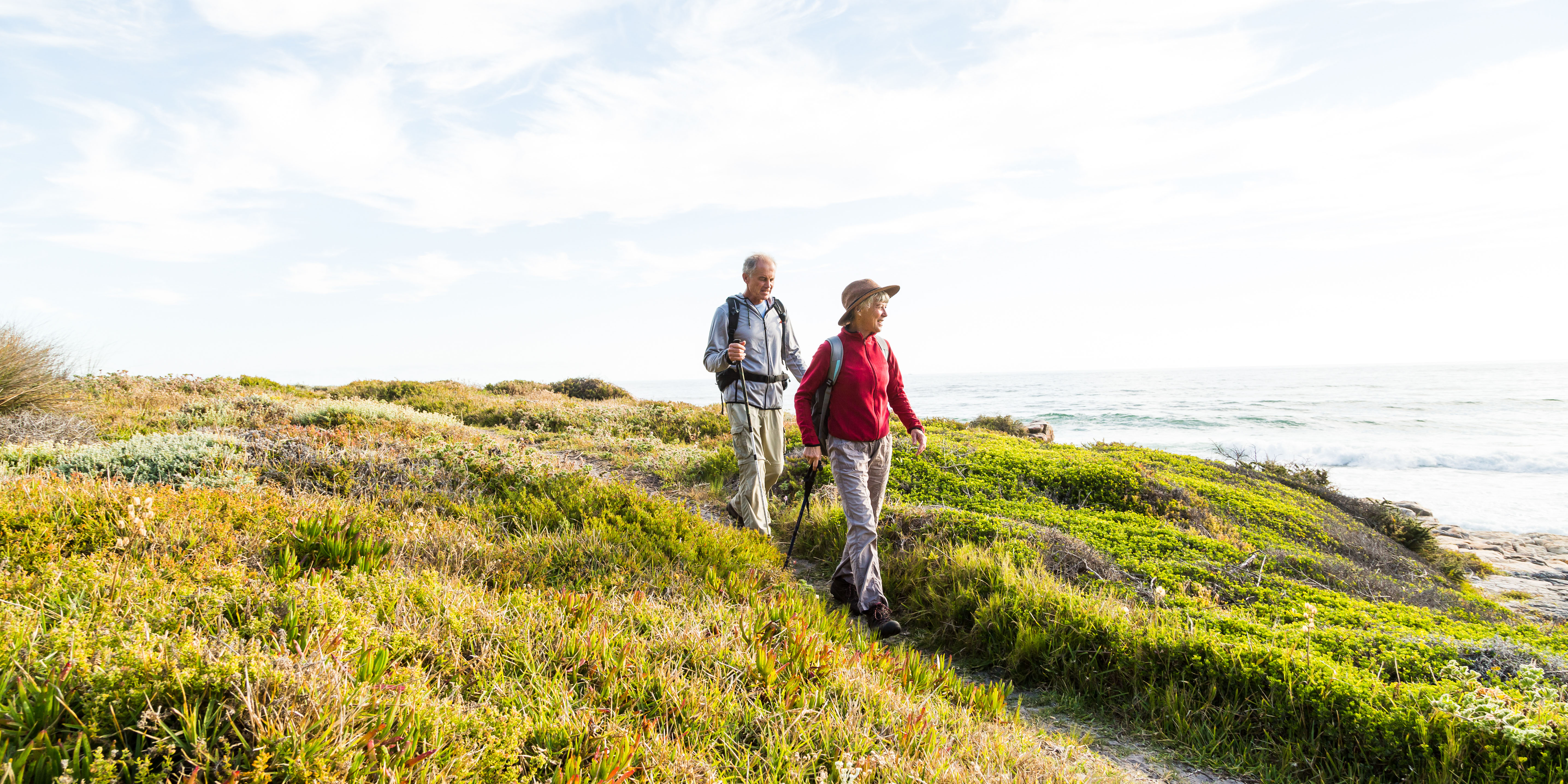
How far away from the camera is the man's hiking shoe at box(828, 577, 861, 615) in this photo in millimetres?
5551

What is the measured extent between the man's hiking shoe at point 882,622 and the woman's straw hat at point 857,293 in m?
2.18

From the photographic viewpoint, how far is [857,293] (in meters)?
5.28

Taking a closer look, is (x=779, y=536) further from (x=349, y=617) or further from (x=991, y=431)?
(x=991, y=431)

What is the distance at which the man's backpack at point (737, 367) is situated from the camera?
643cm

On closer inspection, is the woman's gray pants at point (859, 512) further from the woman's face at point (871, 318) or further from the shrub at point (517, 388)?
the shrub at point (517, 388)

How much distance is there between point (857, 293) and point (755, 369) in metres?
1.60

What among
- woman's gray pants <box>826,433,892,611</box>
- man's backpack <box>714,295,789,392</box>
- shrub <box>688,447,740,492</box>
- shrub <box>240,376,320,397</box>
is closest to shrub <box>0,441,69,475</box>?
man's backpack <box>714,295,789,392</box>

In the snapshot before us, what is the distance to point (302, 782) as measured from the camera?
192cm

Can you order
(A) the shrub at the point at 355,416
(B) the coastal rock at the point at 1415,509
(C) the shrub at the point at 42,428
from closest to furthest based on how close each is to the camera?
1. (C) the shrub at the point at 42,428
2. (A) the shrub at the point at 355,416
3. (B) the coastal rock at the point at 1415,509

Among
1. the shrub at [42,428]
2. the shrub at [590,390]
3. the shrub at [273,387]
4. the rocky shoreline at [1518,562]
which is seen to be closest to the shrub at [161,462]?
the shrub at [42,428]

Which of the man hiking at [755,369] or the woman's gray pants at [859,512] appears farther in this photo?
the man hiking at [755,369]

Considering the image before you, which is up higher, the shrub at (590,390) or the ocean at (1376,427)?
the shrub at (590,390)

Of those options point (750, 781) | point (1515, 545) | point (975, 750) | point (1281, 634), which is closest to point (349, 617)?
point (750, 781)

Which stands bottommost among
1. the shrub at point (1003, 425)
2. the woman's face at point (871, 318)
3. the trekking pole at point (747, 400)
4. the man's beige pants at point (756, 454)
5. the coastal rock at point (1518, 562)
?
the coastal rock at point (1518, 562)
